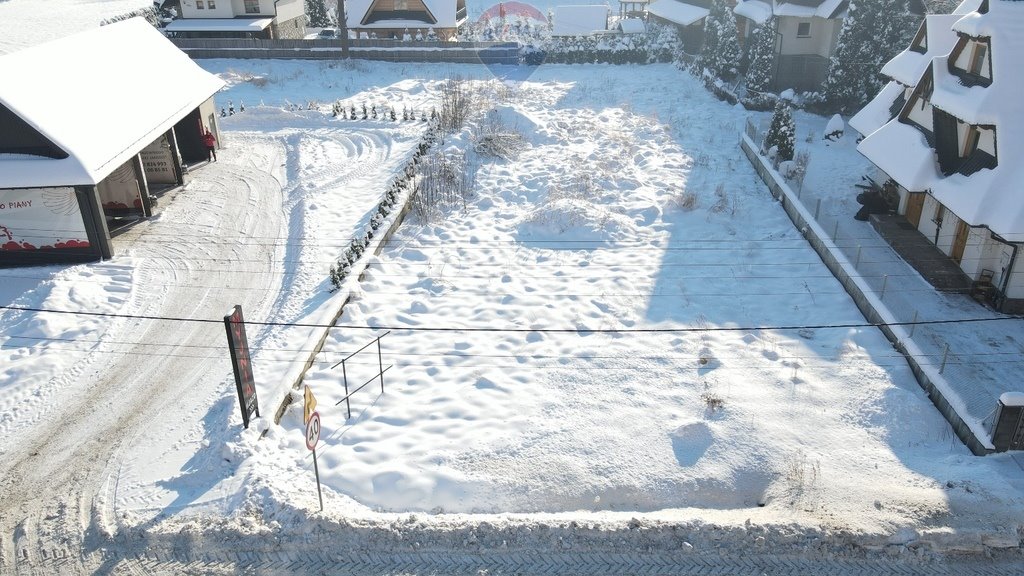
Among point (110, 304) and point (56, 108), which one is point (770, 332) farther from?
point (56, 108)

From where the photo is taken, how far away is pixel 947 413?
14602mm

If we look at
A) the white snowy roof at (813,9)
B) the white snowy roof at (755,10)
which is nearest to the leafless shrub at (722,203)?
the white snowy roof at (755,10)

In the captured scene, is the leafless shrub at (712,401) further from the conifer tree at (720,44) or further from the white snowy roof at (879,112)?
the conifer tree at (720,44)

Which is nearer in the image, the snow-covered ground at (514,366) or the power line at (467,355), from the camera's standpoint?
the snow-covered ground at (514,366)

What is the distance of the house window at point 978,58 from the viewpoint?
18969 mm

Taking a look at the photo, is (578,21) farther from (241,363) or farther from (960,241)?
(241,363)

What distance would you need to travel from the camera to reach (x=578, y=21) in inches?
1865

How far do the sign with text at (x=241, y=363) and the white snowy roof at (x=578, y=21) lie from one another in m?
37.8

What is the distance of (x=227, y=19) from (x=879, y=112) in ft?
124

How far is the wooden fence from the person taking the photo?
42.3m

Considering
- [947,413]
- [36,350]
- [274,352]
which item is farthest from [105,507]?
[947,413]

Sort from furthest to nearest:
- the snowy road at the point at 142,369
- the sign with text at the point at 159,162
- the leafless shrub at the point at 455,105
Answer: the leafless shrub at the point at 455,105, the sign with text at the point at 159,162, the snowy road at the point at 142,369

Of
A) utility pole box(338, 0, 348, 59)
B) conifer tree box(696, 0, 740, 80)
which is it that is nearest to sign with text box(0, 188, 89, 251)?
utility pole box(338, 0, 348, 59)

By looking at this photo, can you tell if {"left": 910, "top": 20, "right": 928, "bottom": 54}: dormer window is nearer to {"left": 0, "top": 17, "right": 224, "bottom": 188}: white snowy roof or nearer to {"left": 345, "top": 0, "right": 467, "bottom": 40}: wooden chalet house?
{"left": 0, "top": 17, "right": 224, "bottom": 188}: white snowy roof
